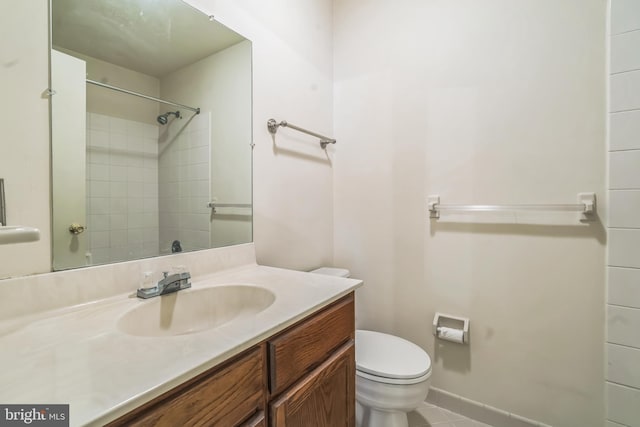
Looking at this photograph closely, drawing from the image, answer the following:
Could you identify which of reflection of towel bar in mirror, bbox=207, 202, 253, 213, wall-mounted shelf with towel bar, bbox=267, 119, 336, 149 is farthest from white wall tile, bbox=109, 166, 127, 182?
wall-mounted shelf with towel bar, bbox=267, 119, 336, 149

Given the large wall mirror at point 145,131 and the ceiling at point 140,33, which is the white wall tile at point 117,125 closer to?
the large wall mirror at point 145,131

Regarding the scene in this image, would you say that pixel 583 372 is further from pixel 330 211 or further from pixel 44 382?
pixel 44 382

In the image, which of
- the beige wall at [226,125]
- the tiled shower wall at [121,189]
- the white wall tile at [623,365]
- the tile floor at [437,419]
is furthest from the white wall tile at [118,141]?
the white wall tile at [623,365]

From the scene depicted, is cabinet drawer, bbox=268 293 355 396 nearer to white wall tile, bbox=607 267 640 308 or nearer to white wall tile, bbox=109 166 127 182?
white wall tile, bbox=109 166 127 182

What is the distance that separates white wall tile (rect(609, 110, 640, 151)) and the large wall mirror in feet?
4.99

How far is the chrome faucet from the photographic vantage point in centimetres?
87

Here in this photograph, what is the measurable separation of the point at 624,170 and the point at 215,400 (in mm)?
1618

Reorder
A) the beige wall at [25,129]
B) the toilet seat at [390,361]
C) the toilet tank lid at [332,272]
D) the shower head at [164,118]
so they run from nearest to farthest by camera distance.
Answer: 1. the beige wall at [25,129]
2. the shower head at [164,118]
3. the toilet seat at [390,361]
4. the toilet tank lid at [332,272]

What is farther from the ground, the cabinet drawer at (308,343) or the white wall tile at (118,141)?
the white wall tile at (118,141)

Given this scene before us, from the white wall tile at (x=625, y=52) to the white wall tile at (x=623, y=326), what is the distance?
954 mm

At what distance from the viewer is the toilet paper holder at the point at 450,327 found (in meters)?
1.46

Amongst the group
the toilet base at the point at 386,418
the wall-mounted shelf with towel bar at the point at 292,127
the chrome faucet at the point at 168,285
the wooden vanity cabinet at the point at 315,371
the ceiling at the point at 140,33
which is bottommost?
the toilet base at the point at 386,418

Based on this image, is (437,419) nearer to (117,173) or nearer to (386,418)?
(386,418)

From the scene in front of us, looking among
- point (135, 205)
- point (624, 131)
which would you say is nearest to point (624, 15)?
point (624, 131)
